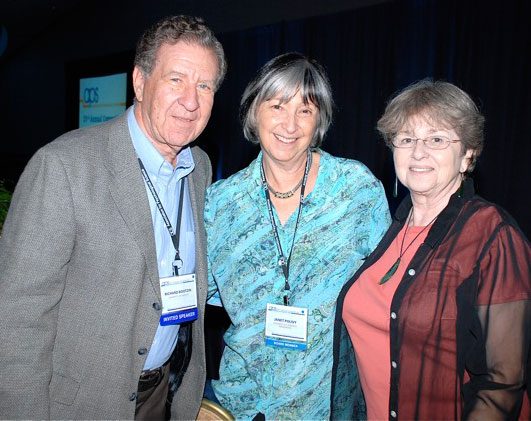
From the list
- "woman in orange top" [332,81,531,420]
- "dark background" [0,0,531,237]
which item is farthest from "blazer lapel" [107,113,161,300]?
"dark background" [0,0,531,237]

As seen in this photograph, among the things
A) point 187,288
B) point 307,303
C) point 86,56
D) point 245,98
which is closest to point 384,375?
point 307,303

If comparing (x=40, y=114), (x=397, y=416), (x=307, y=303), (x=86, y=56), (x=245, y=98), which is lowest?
(x=397, y=416)

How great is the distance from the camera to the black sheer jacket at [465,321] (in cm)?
140

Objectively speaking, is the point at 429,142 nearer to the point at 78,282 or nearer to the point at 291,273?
the point at 291,273

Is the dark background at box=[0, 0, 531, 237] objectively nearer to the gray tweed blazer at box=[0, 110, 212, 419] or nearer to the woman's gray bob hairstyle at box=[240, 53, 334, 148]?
the woman's gray bob hairstyle at box=[240, 53, 334, 148]

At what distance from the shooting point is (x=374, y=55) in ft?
17.8

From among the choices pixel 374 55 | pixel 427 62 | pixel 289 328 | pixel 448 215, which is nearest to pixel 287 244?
pixel 289 328

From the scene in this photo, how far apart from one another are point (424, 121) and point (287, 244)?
28.7 inches

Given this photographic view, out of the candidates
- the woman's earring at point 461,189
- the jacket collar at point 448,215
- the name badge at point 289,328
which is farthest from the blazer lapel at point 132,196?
the woman's earring at point 461,189

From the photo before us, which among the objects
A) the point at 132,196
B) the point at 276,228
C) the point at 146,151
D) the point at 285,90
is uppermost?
the point at 285,90

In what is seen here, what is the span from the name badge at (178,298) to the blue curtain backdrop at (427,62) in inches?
117

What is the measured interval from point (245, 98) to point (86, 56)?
368 inches

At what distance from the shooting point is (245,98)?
213 cm

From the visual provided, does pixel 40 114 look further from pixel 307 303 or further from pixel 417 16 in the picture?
pixel 307 303
